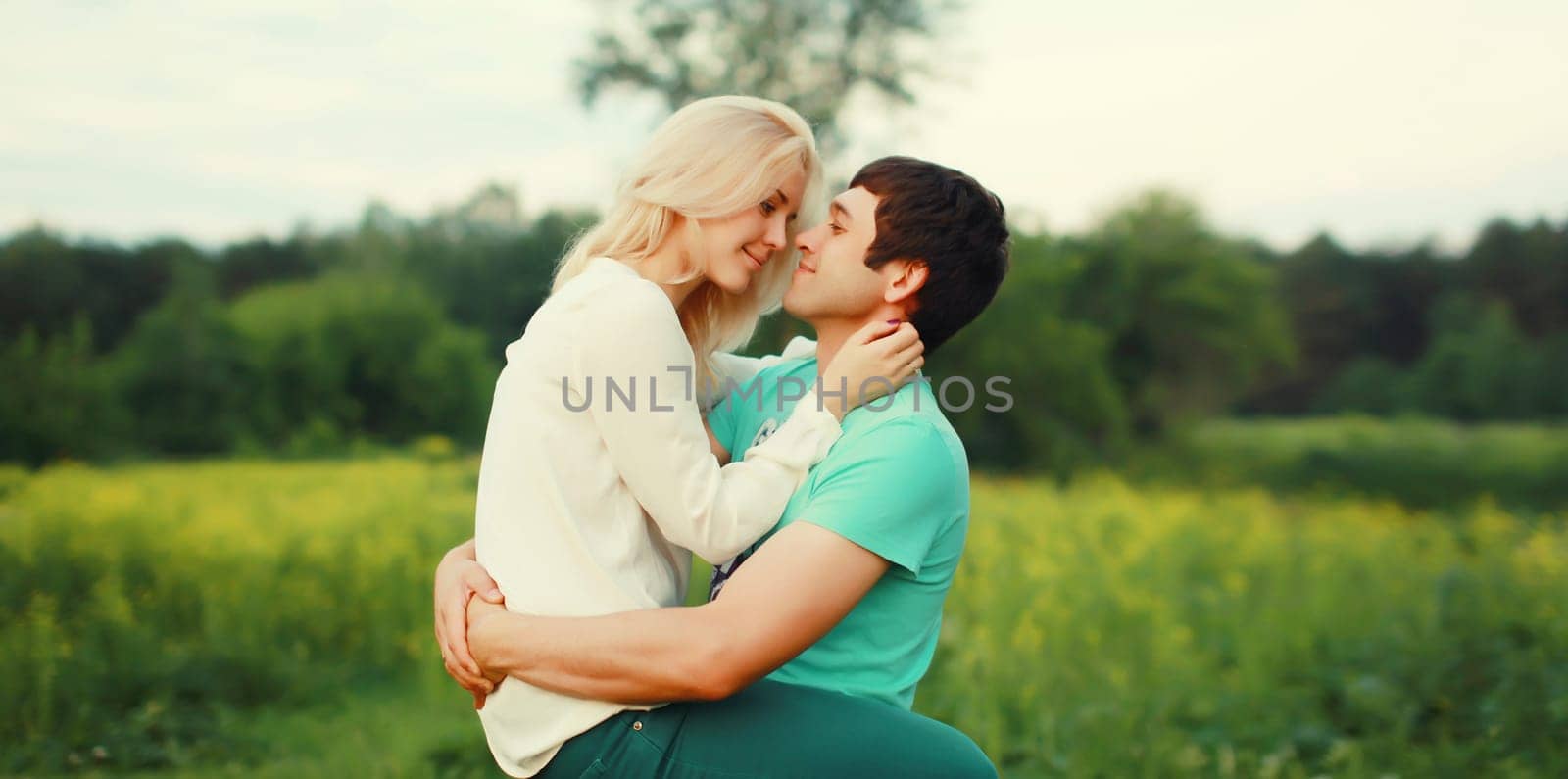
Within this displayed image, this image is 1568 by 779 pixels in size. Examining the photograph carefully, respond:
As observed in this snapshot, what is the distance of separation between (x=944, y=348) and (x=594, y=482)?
21.5m

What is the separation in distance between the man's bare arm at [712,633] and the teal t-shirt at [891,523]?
0.20 feet

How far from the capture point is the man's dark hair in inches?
90.3

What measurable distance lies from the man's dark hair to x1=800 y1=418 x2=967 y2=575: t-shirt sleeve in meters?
0.41

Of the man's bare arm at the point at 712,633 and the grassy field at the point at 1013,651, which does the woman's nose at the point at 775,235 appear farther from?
the grassy field at the point at 1013,651

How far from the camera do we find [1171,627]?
6477 millimetres

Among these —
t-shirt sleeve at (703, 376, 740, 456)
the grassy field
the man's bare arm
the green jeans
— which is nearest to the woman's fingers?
the man's bare arm

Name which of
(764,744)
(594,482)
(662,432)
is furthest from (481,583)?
(764,744)

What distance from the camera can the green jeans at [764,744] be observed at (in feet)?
6.13

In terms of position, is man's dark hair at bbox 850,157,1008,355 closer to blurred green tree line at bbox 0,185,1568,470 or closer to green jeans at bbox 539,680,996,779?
green jeans at bbox 539,680,996,779

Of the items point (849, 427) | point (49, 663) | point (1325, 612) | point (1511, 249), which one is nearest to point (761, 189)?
point (849, 427)

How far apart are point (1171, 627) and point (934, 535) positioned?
489cm

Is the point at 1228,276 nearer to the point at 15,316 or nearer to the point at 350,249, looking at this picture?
the point at 350,249

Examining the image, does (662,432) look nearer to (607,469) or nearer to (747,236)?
(607,469)

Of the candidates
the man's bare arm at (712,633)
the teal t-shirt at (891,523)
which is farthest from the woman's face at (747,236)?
the man's bare arm at (712,633)
